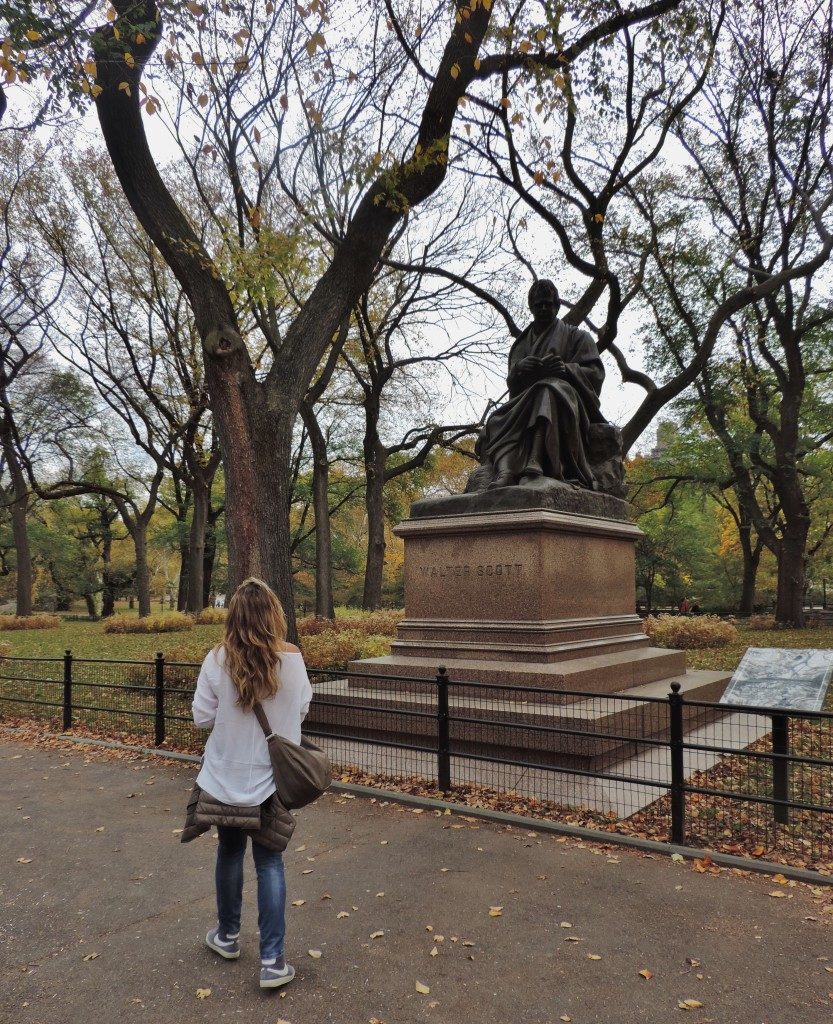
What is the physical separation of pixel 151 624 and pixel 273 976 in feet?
70.5

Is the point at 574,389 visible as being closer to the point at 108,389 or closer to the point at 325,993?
the point at 325,993

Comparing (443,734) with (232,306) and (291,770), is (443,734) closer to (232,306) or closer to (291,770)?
(291,770)

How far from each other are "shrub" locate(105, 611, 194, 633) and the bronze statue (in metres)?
16.7

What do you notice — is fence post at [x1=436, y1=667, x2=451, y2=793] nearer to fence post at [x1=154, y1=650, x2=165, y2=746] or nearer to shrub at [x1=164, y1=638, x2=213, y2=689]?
fence post at [x1=154, y1=650, x2=165, y2=746]

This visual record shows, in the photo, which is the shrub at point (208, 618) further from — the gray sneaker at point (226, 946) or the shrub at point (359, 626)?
the gray sneaker at point (226, 946)

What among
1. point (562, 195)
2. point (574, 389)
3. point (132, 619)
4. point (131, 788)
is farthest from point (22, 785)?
point (132, 619)

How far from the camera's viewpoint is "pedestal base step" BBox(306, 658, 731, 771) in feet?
21.3

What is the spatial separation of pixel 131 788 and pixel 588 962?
4.97 meters

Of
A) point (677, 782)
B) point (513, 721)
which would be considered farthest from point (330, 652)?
point (677, 782)

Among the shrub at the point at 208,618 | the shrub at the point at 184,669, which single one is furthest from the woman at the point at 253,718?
the shrub at the point at 208,618

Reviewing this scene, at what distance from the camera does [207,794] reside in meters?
3.57

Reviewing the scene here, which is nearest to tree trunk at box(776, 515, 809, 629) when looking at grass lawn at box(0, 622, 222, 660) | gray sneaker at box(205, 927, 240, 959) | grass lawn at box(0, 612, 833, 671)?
grass lawn at box(0, 612, 833, 671)

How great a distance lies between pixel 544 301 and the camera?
34.0ft

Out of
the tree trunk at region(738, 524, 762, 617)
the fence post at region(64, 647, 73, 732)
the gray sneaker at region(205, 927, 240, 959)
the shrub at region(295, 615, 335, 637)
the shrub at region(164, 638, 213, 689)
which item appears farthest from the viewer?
the tree trunk at region(738, 524, 762, 617)
